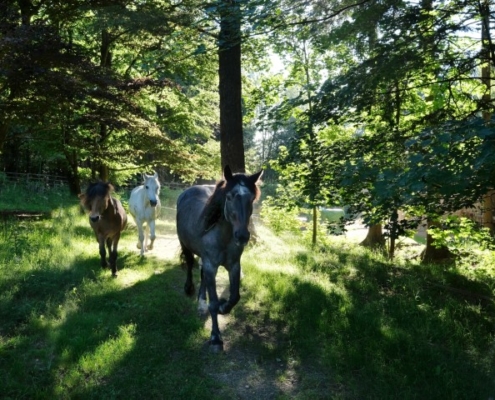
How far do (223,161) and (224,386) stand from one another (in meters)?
7.04

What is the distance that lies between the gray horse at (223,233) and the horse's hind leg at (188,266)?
620mm

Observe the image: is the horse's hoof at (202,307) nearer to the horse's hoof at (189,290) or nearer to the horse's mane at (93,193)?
the horse's hoof at (189,290)

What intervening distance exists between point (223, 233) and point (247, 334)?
1603 mm

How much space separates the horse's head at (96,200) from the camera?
7426 millimetres

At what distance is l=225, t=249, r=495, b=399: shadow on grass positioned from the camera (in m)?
4.52

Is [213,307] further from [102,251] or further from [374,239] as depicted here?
[374,239]

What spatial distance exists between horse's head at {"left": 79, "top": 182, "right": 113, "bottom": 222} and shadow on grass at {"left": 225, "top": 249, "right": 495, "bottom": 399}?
3244mm

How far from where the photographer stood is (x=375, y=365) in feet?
15.7

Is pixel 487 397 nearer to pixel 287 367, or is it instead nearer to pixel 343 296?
pixel 287 367

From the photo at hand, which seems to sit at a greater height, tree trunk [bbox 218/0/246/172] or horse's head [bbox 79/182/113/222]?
tree trunk [bbox 218/0/246/172]

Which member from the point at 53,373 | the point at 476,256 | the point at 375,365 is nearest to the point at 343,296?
the point at 375,365

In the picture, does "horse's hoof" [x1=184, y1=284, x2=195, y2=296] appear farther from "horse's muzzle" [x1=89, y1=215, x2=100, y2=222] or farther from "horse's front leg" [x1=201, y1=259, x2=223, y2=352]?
"horse's muzzle" [x1=89, y1=215, x2=100, y2=222]

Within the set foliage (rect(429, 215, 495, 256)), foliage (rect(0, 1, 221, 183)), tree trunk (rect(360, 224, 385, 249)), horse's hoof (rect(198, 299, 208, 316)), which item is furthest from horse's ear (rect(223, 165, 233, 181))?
tree trunk (rect(360, 224, 385, 249))

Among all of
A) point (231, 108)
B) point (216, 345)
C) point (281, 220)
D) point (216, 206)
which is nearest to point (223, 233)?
point (216, 206)
